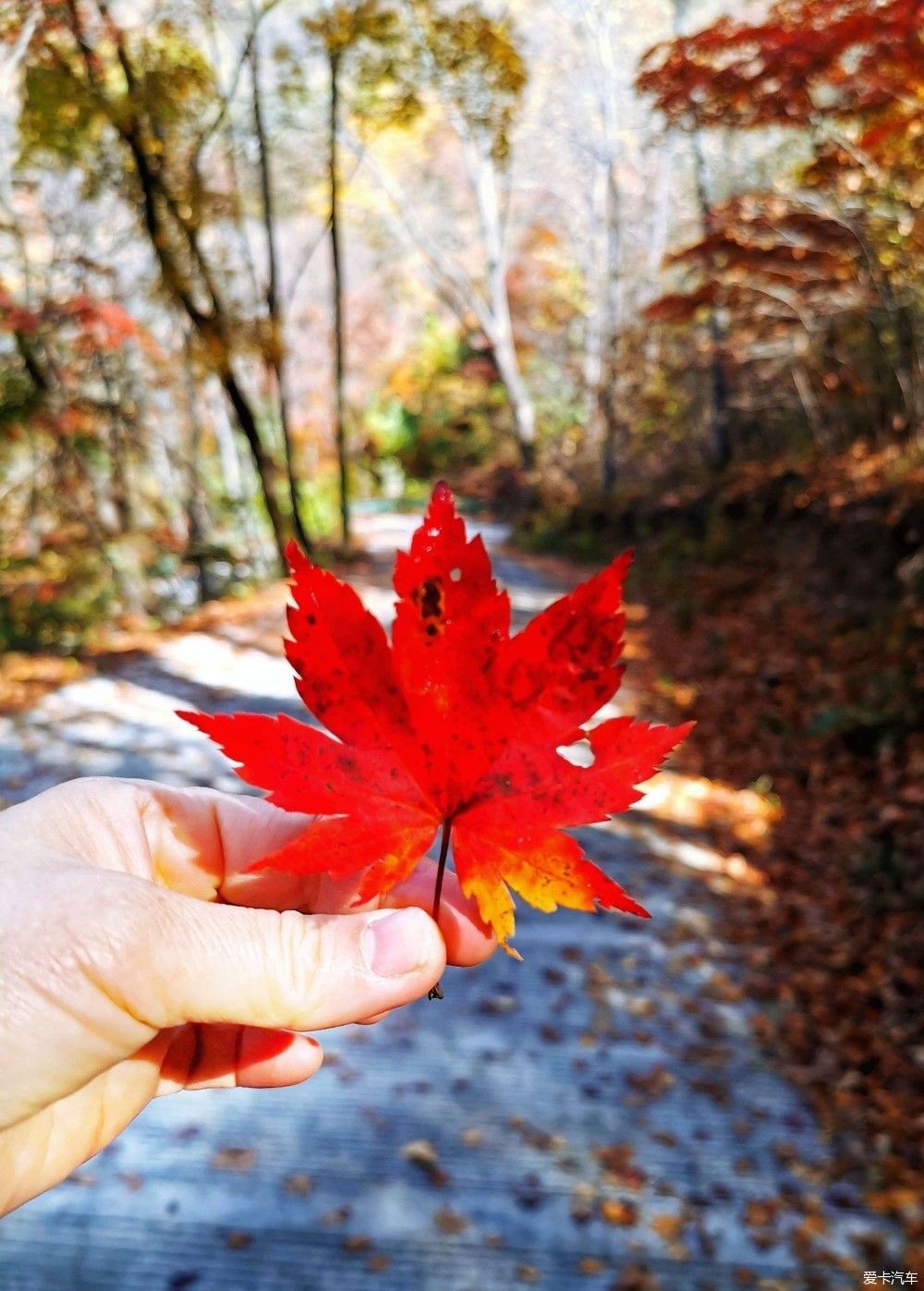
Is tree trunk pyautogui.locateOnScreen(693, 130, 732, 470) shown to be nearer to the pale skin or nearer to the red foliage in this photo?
the red foliage

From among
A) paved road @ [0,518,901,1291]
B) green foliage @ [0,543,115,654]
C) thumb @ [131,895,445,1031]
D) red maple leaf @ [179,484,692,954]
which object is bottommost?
paved road @ [0,518,901,1291]

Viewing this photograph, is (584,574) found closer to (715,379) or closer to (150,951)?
(715,379)

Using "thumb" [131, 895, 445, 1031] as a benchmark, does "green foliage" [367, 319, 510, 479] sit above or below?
above

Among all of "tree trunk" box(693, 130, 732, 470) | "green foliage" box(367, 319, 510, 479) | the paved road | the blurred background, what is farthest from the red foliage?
"green foliage" box(367, 319, 510, 479)

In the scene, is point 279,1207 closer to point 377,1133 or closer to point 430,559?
point 377,1133

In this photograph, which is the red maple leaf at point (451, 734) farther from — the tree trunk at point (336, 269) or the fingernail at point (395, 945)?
the tree trunk at point (336, 269)

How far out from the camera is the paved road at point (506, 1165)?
259cm

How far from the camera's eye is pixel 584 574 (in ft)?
39.1

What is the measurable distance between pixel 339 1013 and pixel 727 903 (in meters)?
3.87

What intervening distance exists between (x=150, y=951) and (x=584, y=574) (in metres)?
11.3

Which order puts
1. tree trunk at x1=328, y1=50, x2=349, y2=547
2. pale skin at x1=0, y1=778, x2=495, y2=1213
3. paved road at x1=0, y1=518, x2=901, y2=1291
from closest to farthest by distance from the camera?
1. pale skin at x1=0, y1=778, x2=495, y2=1213
2. paved road at x1=0, y1=518, x2=901, y2=1291
3. tree trunk at x1=328, y1=50, x2=349, y2=547

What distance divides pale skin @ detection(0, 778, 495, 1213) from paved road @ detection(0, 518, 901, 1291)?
6.13 ft

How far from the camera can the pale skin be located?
34.2 inches

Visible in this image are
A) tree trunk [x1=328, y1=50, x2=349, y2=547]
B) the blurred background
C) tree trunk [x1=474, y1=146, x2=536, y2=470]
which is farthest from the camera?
tree trunk [x1=474, y1=146, x2=536, y2=470]
